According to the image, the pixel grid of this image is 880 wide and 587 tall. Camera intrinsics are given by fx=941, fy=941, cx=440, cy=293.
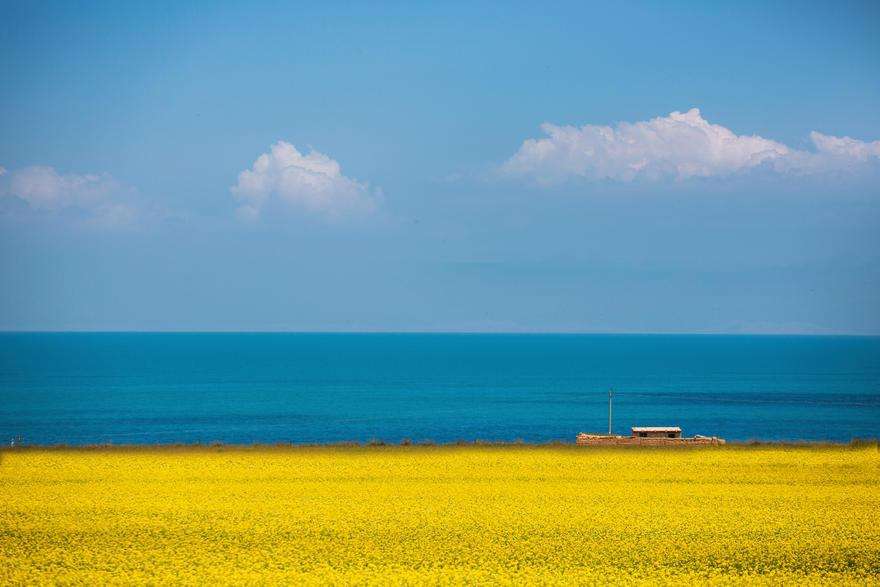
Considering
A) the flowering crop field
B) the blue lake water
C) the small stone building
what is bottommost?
the blue lake water

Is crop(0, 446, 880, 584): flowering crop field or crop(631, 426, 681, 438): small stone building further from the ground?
crop(631, 426, 681, 438): small stone building

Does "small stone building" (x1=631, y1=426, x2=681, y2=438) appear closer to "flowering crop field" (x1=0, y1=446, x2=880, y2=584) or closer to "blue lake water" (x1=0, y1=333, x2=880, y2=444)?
"flowering crop field" (x1=0, y1=446, x2=880, y2=584)

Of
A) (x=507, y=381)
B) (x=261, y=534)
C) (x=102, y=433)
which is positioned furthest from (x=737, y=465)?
(x=507, y=381)

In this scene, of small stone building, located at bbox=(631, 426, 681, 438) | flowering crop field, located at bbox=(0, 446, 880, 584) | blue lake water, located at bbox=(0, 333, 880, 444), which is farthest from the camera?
blue lake water, located at bbox=(0, 333, 880, 444)

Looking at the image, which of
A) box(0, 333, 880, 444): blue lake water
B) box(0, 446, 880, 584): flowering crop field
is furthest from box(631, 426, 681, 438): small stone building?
box(0, 333, 880, 444): blue lake water

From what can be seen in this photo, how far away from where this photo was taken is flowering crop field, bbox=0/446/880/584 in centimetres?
2291

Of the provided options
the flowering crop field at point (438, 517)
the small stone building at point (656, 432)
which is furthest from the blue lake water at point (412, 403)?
the flowering crop field at point (438, 517)

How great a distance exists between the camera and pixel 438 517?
2816 cm

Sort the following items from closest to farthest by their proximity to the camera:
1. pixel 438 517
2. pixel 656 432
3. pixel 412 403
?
pixel 438 517 < pixel 656 432 < pixel 412 403

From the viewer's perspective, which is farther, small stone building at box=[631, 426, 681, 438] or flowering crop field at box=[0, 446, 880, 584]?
small stone building at box=[631, 426, 681, 438]

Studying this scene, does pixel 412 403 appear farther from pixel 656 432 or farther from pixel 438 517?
pixel 438 517

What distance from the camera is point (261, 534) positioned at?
26.2 meters

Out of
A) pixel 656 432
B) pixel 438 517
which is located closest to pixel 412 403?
pixel 656 432

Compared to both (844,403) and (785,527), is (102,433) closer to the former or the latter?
(785,527)
